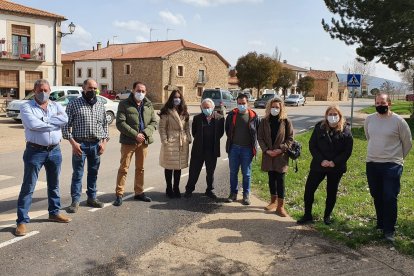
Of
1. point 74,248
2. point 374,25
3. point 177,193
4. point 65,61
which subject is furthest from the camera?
point 65,61

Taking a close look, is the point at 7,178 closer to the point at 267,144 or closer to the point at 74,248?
the point at 74,248

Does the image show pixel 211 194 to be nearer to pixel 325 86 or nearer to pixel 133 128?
pixel 133 128

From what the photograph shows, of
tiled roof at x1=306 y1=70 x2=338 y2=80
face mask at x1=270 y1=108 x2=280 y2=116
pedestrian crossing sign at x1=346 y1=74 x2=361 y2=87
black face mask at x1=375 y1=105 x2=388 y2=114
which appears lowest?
face mask at x1=270 y1=108 x2=280 y2=116

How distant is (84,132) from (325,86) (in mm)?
84140

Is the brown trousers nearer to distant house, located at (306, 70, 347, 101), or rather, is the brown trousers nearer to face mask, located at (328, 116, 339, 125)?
face mask, located at (328, 116, 339, 125)

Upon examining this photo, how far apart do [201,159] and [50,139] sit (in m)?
2.69

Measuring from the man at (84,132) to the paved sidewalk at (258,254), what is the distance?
1764 mm

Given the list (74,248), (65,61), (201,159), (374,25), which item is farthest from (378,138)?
(65,61)

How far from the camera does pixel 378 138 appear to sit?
5375 millimetres

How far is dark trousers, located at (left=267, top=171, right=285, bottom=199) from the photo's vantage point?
21.1 feet

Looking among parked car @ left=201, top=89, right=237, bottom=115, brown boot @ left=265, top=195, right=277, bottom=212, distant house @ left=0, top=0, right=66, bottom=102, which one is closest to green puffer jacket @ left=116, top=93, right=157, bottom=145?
brown boot @ left=265, top=195, right=277, bottom=212

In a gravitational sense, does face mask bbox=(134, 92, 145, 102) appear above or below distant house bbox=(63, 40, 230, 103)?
below

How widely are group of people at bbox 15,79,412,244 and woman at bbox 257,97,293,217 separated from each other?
2cm

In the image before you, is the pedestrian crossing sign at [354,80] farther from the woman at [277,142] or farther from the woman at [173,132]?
the woman at [173,132]
